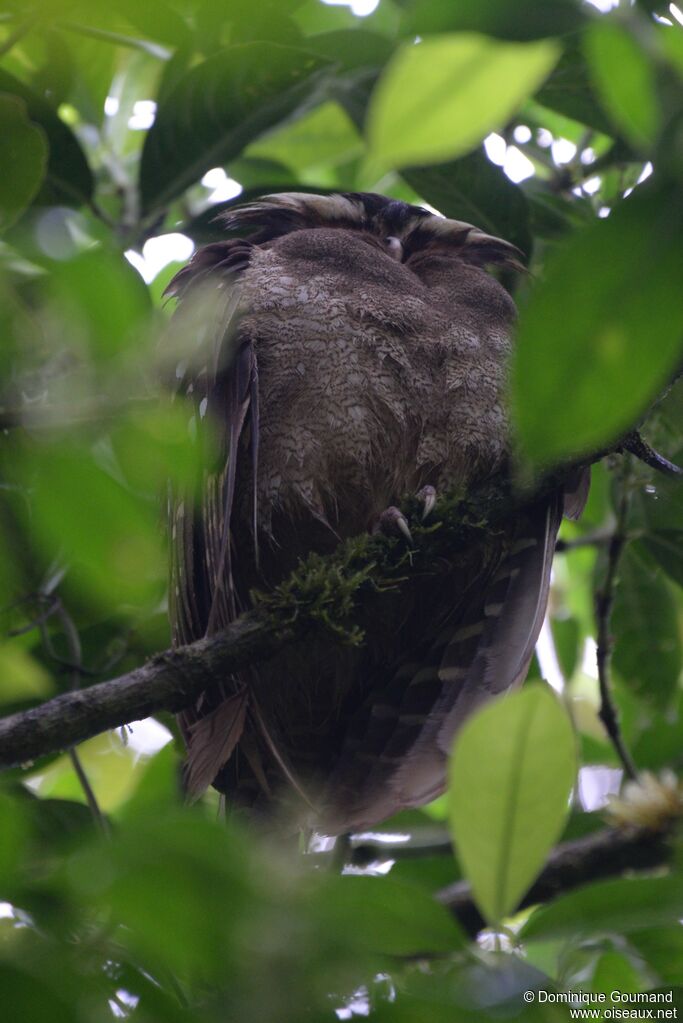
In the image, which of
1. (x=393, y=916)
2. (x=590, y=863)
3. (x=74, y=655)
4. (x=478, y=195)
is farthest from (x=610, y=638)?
(x=393, y=916)

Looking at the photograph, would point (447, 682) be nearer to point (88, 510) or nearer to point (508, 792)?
point (508, 792)

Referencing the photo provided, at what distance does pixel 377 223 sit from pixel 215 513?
1297mm

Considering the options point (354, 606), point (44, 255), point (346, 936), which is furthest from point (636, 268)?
point (354, 606)

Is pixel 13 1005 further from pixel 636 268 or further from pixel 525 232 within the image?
pixel 525 232

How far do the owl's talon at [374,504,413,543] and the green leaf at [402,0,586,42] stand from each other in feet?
6.56

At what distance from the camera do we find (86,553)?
39.4 inches

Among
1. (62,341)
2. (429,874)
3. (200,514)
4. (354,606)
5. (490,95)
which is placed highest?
(490,95)

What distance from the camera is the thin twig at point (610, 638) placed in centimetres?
343

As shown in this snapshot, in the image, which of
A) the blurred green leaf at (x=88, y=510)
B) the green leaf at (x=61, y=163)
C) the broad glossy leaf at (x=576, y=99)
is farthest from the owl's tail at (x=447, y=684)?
the blurred green leaf at (x=88, y=510)

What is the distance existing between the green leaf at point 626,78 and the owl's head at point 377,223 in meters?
2.75

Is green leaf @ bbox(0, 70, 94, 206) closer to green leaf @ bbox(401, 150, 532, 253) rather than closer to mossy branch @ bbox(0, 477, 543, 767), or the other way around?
green leaf @ bbox(401, 150, 532, 253)

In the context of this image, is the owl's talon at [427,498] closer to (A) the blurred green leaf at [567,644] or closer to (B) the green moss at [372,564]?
(B) the green moss at [372,564]

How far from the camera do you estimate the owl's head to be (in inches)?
145

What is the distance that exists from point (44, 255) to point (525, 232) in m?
2.95
